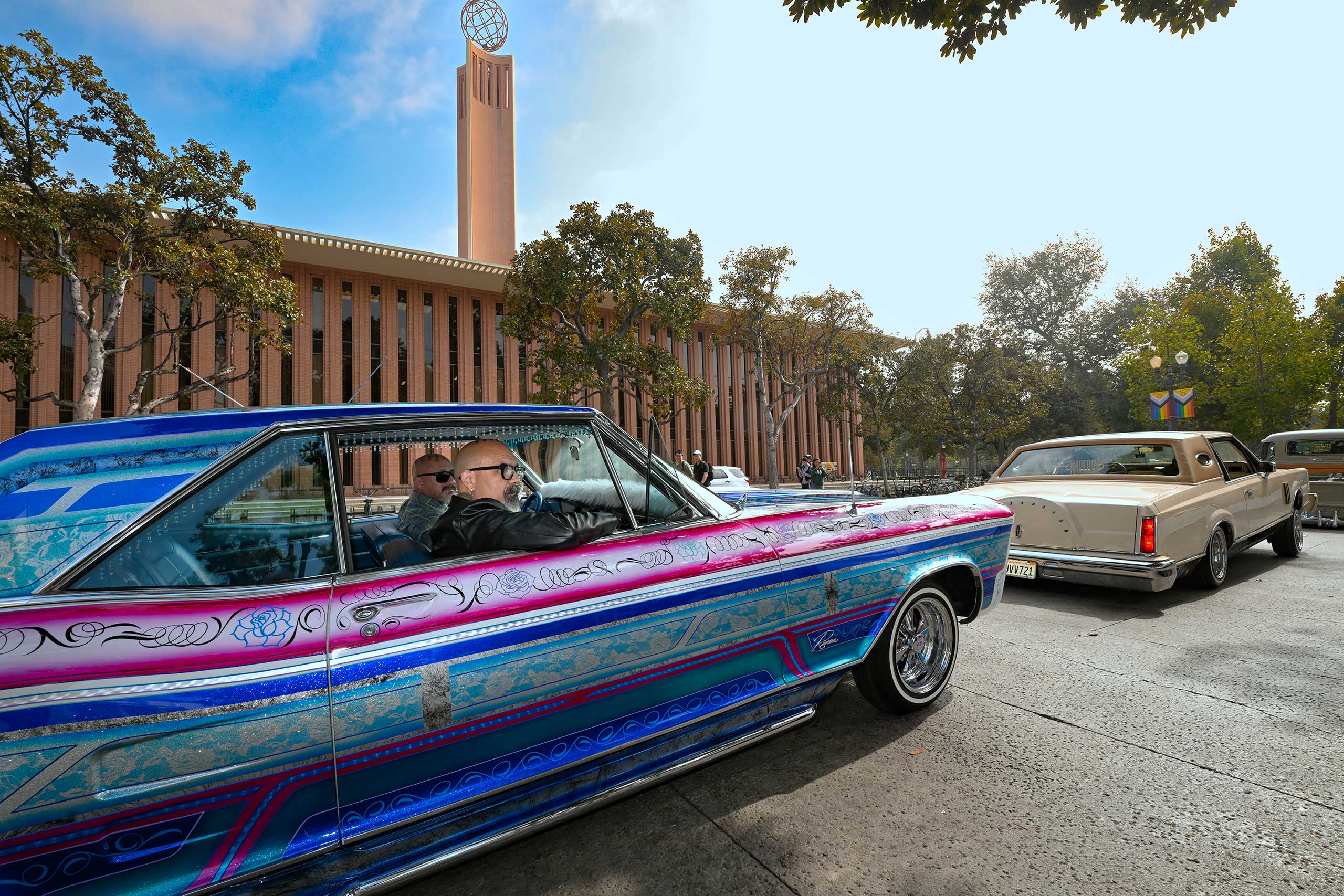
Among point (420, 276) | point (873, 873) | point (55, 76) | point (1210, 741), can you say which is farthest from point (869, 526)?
point (420, 276)

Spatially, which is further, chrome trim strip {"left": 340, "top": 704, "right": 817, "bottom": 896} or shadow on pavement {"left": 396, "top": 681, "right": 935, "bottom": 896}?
shadow on pavement {"left": 396, "top": 681, "right": 935, "bottom": 896}

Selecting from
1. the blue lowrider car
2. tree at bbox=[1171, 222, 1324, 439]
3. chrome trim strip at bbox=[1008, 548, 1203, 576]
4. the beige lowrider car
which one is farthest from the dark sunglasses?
tree at bbox=[1171, 222, 1324, 439]

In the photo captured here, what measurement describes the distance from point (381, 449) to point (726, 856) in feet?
6.43

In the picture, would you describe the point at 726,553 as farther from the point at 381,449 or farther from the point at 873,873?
the point at 381,449

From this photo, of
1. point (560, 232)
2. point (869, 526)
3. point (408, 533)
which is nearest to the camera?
point (408, 533)

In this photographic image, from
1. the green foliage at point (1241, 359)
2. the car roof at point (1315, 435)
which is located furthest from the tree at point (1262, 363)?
the car roof at point (1315, 435)

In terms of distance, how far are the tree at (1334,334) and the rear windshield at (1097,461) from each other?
36260mm

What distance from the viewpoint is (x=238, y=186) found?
15469mm

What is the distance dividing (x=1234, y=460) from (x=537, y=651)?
873cm

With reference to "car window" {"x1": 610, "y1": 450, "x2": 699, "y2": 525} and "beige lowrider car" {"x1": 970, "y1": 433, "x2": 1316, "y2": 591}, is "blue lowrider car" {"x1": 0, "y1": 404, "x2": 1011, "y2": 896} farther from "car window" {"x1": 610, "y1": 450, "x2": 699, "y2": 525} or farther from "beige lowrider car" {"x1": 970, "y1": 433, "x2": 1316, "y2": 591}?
"beige lowrider car" {"x1": 970, "y1": 433, "x2": 1316, "y2": 591}

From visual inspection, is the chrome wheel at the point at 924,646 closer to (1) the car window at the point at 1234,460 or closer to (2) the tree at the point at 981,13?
(2) the tree at the point at 981,13

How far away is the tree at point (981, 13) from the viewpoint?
4852 mm

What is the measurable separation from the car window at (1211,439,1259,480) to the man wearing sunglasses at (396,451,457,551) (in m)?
8.08

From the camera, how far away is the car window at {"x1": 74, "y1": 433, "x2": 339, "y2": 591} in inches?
61.1
